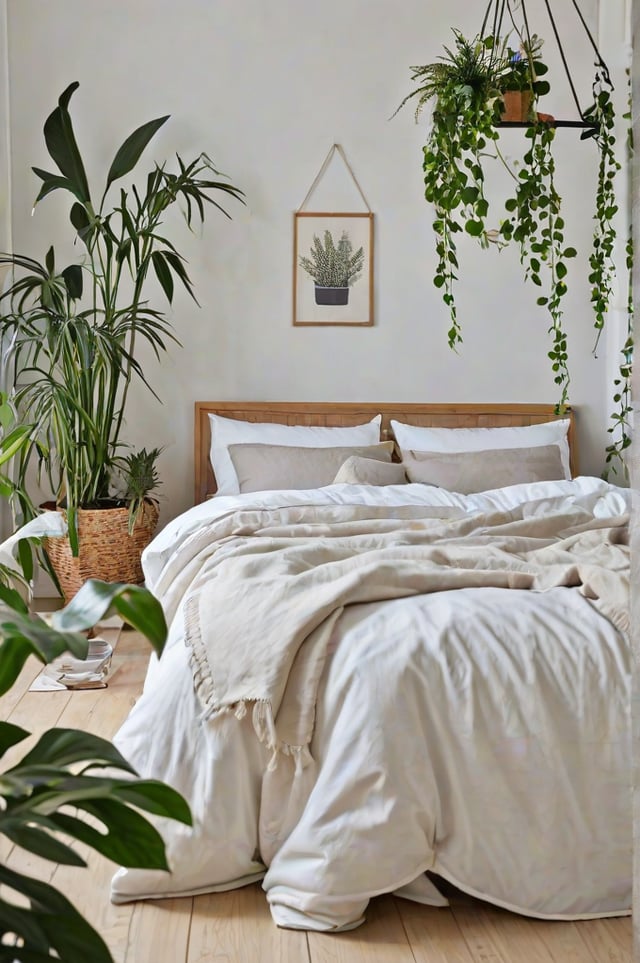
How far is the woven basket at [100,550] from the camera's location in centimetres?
415

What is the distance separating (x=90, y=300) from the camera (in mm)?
4676

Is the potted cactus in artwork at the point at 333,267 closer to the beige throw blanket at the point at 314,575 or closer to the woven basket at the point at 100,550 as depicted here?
the woven basket at the point at 100,550

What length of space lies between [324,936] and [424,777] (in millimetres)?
372

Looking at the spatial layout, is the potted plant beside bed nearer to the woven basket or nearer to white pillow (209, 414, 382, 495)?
the woven basket

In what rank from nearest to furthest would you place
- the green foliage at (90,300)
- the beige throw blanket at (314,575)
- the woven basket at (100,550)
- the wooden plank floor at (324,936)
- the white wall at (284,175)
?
the wooden plank floor at (324,936)
the beige throw blanket at (314,575)
the green foliage at (90,300)
the woven basket at (100,550)
the white wall at (284,175)

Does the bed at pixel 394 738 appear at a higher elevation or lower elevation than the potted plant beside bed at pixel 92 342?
lower

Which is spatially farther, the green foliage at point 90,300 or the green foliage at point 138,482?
the green foliage at point 138,482

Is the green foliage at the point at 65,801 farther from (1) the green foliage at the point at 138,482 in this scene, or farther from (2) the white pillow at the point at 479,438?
(2) the white pillow at the point at 479,438

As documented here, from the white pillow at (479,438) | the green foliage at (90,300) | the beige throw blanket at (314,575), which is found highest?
the green foliage at (90,300)

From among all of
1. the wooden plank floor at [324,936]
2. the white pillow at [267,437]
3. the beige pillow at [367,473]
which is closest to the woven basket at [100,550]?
the white pillow at [267,437]

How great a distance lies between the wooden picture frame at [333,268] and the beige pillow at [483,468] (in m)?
0.86

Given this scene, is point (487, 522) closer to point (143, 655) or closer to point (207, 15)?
point (143, 655)

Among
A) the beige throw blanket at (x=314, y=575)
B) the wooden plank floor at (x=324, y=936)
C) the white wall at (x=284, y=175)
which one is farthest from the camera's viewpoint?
the white wall at (x=284, y=175)

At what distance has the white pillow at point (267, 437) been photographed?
441 centimetres
